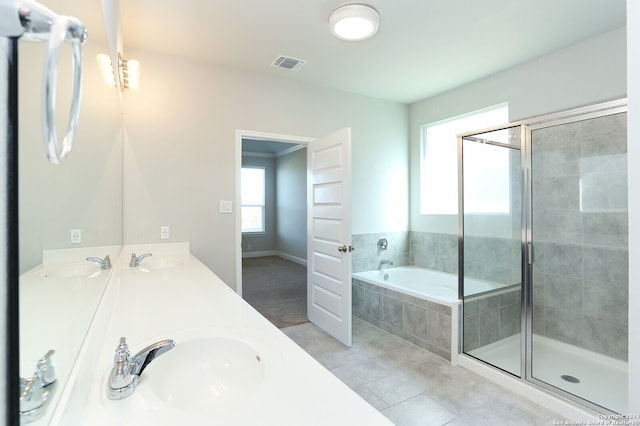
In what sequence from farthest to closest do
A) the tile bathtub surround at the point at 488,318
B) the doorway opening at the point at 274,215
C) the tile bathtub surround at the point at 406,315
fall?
the doorway opening at the point at 274,215 → the tile bathtub surround at the point at 406,315 → the tile bathtub surround at the point at 488,318

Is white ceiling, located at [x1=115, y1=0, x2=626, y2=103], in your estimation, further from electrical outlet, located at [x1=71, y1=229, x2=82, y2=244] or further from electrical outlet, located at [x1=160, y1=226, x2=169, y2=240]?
electrical outlet, located at [x1=71, y1=229, x2=82, y2=244]

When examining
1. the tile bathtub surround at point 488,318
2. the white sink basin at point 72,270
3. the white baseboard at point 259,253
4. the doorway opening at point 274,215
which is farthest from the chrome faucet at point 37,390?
the white baseboard at point 259,253

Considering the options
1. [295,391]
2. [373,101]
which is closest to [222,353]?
[295,391]

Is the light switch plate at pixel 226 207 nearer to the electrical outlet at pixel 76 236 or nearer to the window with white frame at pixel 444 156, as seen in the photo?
the electrical outlet at pixel 76 236

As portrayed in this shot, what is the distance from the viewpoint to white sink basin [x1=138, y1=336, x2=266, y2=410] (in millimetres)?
912

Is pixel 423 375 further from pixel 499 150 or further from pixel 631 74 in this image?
pixel 631 74

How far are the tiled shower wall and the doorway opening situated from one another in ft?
11.0

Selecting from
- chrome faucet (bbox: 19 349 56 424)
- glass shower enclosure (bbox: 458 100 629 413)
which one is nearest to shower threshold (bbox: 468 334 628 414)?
glass shower enclosure (bbox: 458 100 629 413)

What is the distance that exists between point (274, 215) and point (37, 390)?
7.80m

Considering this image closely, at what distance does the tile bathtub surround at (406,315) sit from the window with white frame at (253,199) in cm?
476

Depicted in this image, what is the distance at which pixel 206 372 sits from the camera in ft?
3.31

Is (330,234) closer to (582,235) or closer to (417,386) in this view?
(417,386)

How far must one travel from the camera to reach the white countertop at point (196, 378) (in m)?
0.64

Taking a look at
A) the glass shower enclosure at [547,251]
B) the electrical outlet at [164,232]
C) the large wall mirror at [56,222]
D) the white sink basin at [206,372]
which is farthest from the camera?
the electrical outlet at [164,232]
